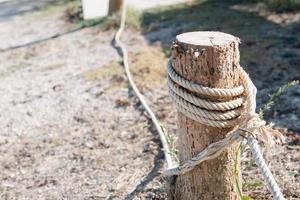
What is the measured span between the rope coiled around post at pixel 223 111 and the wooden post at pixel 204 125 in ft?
0.13

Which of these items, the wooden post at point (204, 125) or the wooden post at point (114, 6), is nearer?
the wooden post at point (204, 125)

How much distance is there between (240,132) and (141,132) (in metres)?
1.91

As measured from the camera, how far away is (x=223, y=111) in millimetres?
1848

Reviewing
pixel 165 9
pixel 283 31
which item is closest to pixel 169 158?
pixel 283 31

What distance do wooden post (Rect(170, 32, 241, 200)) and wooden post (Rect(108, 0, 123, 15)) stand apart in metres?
5.52

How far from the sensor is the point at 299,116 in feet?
11.1

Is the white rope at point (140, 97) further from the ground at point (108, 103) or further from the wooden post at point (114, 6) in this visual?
the wooden post at point (114, 6)

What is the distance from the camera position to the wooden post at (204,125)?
6.05 ft

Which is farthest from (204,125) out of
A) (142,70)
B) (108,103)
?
(142,70)

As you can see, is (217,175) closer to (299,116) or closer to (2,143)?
(299,116)

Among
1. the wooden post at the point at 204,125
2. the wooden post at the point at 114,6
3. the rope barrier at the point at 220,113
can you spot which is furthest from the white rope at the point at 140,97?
the rope barrier at the point at 220,113

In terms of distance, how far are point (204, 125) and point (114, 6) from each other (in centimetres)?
575

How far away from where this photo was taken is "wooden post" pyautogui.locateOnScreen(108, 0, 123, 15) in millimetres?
7320

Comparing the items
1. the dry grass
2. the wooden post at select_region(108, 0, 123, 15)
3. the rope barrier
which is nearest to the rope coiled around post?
the rope barrier
